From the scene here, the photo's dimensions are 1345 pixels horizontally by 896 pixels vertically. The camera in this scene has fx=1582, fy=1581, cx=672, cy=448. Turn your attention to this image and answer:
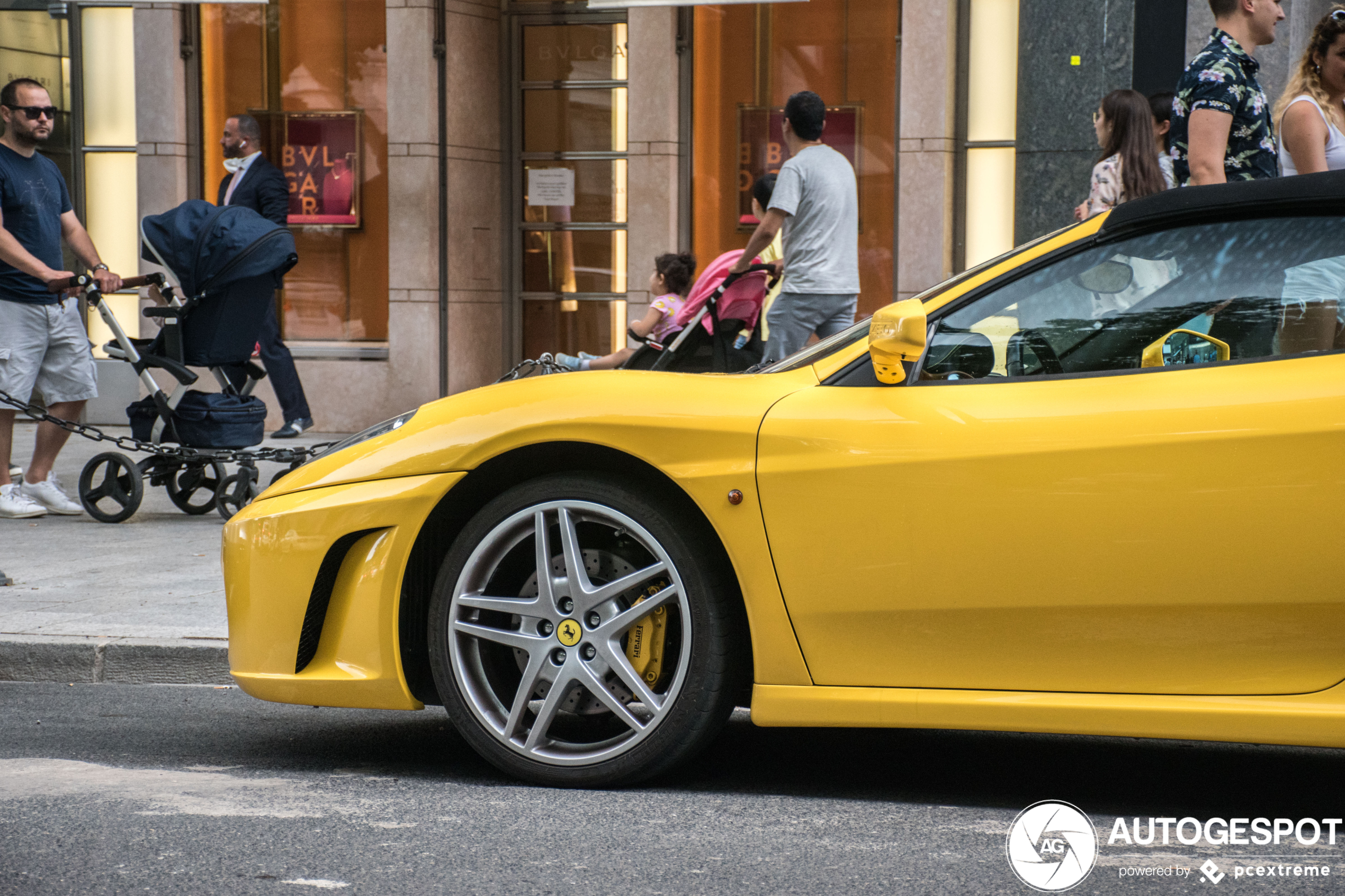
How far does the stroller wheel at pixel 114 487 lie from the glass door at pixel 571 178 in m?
5.36

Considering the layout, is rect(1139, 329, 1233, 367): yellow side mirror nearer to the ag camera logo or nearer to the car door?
the car door

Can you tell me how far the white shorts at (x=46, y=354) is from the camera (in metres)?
8.27

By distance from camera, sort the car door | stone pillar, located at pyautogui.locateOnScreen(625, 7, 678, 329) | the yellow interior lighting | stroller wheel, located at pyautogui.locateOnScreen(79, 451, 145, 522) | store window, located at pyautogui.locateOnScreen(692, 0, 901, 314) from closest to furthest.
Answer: the car door → stroller wheel, located at pyautogui.locateOnScreen(79, 451, 145, 522) → store window, located at pyautogui.locateOnScreen(692, 0, 901, 314) → stone pillar, located at pyautogui.locateOnScreen(625, 7, 678, 329) → the yellow interior lighting

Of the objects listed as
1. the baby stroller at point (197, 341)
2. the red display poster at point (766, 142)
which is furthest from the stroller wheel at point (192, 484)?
the red display poster at point (766, 142)

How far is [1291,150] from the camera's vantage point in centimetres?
542

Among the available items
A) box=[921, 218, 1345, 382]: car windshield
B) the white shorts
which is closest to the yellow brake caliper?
box=[921, 218, 1345, 382]: car windshield

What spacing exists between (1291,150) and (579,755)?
3317mm

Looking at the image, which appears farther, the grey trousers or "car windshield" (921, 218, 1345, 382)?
the grey trousers

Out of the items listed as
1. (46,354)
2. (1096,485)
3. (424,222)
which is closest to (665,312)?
(46,354)

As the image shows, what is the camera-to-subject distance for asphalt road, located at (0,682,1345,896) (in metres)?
3.27

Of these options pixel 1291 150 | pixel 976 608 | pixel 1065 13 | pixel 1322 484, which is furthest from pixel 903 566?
pixel 1065 13

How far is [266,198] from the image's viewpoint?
34.9 feet

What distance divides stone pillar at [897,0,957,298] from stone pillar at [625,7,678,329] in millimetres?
1793

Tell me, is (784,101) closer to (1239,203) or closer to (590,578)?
(1239,203)
